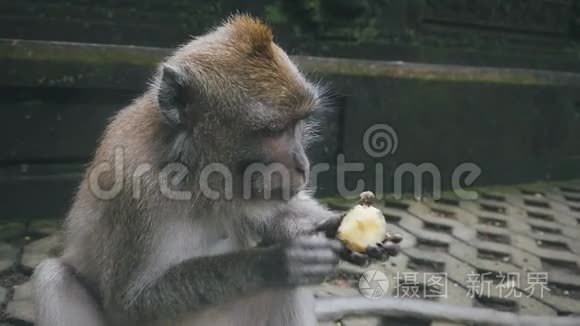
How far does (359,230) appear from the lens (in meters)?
2.26

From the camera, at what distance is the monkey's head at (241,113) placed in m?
2.20

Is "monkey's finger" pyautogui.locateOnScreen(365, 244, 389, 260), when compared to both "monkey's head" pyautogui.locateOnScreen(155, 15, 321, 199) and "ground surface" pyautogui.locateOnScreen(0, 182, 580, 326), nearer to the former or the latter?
"monkey's head" pyautogui.locateOnScreen(155, 15, 321, 199)

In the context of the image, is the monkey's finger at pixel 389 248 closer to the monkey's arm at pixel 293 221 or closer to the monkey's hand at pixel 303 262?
the monkey's hand at pixel 303 262

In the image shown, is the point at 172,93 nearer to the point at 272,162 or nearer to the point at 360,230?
the point at 272,162

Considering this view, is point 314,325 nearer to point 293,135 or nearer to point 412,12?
point 293,135

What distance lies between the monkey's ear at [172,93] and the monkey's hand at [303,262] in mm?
644

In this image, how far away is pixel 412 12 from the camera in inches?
239

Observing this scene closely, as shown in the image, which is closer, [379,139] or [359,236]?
[359,236]

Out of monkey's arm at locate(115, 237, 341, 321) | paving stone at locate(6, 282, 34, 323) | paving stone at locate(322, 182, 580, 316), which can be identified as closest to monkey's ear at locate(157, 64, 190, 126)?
monkey's arm at locate(115, 237, 341, 321)

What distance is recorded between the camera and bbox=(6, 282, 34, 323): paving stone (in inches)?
119

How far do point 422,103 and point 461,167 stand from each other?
0.86 m

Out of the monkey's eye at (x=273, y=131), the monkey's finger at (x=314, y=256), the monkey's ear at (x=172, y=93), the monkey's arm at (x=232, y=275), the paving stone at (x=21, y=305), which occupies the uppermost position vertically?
the monkey's ear at (x=172, y=93)

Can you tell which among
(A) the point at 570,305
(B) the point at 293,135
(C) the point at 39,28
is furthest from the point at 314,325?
(C) the point at 39,28

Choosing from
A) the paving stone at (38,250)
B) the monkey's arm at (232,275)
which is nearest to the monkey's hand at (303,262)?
the monkey's arm at (232,275)
